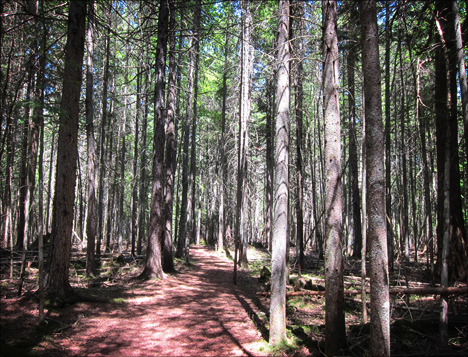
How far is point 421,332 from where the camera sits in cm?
531

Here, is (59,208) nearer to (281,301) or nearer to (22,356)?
(22,356)

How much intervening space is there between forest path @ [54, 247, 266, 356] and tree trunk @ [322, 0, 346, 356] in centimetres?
150

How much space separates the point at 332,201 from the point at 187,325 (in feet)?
14.0

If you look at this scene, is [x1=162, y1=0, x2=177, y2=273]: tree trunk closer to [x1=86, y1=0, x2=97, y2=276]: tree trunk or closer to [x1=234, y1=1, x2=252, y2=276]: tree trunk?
[x1=86, y1=0, x2=97, y2=276]: tree trunk

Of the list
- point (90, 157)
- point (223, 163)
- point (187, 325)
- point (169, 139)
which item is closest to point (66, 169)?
point (90, 157)

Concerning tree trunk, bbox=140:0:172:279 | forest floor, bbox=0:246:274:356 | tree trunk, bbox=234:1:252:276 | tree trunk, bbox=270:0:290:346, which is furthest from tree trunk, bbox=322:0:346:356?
tree trunk, bbox=140:0:172:279

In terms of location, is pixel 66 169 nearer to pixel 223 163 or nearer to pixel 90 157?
pixel 90 157

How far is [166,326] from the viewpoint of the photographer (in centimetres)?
614

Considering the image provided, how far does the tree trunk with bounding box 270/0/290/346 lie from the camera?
5270 millimetres

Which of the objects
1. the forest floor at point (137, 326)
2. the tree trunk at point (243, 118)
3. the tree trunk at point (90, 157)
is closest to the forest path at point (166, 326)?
the forest floor at point (137, 326)

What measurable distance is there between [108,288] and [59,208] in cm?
380

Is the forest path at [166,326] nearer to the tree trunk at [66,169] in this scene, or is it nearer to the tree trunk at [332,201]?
the tree trunk at [66,169]

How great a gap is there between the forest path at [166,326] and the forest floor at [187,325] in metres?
0.02

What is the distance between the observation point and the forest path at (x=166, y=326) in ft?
16.4
